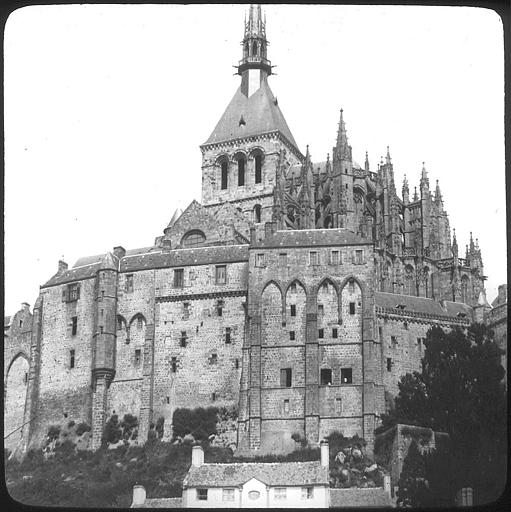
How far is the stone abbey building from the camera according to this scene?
7400cm

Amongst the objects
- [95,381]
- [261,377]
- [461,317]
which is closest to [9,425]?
[95,381]

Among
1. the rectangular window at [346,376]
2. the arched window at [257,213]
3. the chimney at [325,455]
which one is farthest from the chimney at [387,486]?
the arched window at [257,213]

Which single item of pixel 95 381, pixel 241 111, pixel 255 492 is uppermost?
pixel 241 111

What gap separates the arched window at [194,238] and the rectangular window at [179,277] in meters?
6.50

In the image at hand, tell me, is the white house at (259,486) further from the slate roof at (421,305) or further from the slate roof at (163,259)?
the slate roof at (163,259)

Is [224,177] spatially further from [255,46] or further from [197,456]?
[197,456]

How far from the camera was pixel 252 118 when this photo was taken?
4326 inches

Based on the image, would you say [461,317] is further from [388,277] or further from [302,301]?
[302,301]

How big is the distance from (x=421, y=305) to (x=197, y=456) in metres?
21.9

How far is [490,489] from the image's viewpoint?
57.7 m

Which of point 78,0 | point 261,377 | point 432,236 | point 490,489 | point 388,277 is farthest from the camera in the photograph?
point 432,236

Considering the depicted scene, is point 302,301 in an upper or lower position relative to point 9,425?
upper

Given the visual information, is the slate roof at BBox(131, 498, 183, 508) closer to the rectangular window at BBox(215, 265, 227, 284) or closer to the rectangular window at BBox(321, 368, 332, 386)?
the rectangular window at BBox(321, 368, 332, 386)

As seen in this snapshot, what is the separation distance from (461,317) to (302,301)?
1297 centimetres
